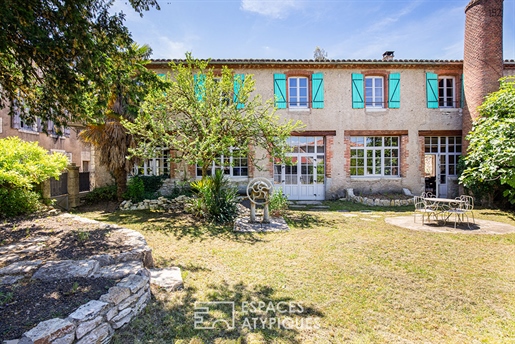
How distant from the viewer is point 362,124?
1225 cm

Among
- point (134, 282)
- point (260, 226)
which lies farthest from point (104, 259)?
point (260, 226)

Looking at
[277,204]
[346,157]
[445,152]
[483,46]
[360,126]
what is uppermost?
[483,46]

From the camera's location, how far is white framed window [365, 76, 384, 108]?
1234 cm

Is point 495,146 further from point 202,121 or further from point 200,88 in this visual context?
point 200,88

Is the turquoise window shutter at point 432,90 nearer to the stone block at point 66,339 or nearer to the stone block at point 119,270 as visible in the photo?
the stone block at point 119,270

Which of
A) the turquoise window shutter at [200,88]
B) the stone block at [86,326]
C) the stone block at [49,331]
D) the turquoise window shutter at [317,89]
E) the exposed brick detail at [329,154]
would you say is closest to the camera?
the stone block at [49,331]

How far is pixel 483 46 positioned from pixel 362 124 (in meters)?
5.50

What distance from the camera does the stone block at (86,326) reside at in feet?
7.30

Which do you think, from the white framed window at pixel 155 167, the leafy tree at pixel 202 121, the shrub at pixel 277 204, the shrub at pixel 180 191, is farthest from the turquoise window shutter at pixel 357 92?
the white framed window at pixel 155 167

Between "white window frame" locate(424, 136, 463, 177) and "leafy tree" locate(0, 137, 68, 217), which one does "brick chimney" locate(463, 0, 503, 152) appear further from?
"leafy tree" locate(0, 137, 68, 217)

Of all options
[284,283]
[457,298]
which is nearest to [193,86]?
[284,283]

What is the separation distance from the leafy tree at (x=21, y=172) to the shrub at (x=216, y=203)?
420 cm

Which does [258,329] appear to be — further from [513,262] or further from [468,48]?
[468,48]

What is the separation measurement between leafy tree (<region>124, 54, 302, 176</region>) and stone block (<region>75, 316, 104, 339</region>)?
548cm
